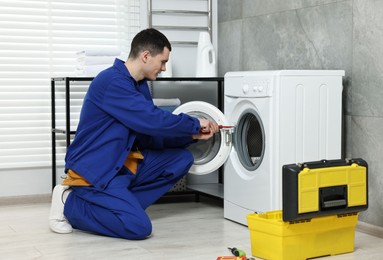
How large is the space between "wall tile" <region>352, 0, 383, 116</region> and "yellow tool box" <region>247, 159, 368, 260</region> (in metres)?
0.55

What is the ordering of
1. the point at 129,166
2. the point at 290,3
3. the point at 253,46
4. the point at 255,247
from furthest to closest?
1. the point at 253,46
2. the point at 290,3
3. the point at 129,166
4. the point at 255,247

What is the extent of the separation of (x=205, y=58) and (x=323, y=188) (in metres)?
1.89

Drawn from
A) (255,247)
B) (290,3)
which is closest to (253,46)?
(290,3)

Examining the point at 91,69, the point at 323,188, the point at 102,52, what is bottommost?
the point at 323,188

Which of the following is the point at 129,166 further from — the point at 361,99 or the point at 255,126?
the point at 361,99

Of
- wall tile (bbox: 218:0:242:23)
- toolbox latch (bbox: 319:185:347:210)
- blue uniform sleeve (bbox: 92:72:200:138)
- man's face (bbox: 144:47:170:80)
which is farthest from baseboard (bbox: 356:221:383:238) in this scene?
wall tile (bbox: 218:0:242:23)

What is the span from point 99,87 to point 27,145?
4.16 ft

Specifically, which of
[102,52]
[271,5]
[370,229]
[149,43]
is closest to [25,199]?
[102,52]

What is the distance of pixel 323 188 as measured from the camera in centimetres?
292

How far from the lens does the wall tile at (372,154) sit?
346cm

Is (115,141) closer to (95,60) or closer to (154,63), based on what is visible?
(154,63)

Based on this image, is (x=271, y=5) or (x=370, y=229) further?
(x=271, y=5)

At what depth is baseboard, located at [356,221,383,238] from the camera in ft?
11.3

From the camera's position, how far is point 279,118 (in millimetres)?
3428
